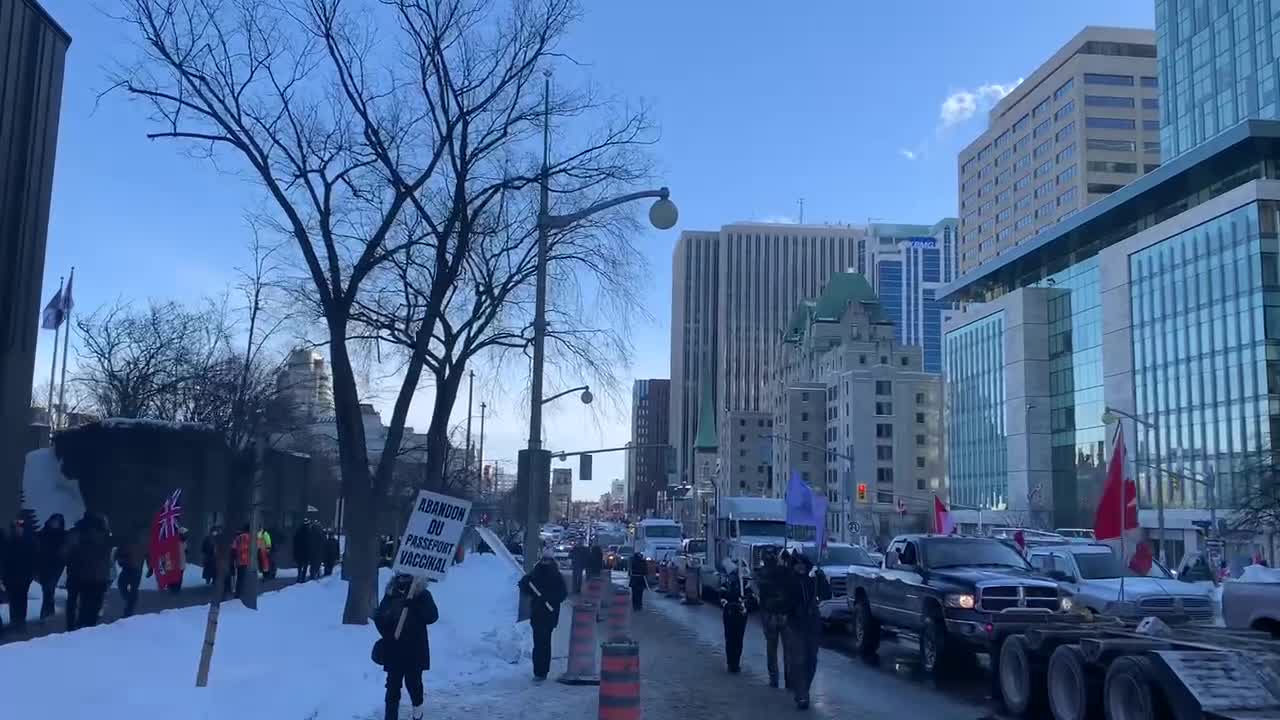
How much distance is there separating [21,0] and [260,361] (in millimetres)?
18422

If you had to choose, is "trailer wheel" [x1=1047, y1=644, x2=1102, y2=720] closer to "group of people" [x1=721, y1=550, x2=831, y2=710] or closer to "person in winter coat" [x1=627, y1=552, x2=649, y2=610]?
"group of people" [x1=721, y1=550, x2=831, y2=710]

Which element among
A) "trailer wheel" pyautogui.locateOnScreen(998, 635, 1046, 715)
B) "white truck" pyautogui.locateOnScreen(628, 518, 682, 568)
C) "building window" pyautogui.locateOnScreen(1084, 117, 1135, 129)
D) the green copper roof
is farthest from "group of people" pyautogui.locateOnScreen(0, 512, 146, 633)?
the green copper roof

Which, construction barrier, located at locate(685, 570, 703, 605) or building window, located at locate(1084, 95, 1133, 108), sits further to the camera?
building window, located at locate(1084, 95, 1133, 108)

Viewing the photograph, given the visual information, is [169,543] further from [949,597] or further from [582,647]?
[949,597]

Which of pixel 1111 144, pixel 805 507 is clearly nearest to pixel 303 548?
pixel 805 507

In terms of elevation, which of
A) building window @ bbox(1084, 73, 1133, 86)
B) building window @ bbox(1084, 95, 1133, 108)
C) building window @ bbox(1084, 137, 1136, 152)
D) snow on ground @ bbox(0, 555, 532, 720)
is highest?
building window @ bbox(1084, 73, 1133, 86)

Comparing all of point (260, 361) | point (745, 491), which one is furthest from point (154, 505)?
point (745, 491)

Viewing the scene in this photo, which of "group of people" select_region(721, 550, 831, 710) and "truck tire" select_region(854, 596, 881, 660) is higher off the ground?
"group of people" select_region(721, 550, 831, 710)

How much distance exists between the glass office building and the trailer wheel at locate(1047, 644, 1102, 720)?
3944cm

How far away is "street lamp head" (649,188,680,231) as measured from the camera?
1788 cm

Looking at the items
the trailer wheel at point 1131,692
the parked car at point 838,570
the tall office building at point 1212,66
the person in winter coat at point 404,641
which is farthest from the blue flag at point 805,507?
the tall office building at point 1212,66

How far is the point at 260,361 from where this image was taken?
1592 inches

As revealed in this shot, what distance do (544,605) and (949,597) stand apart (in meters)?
5.98

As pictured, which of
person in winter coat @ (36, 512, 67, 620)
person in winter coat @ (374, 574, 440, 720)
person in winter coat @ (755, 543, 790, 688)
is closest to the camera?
person in winter coat @ (374, 574, 440, 720)
